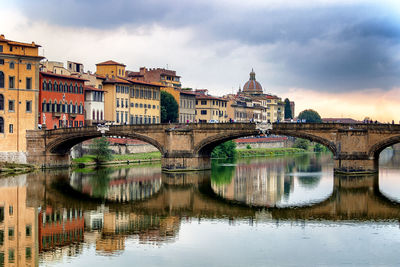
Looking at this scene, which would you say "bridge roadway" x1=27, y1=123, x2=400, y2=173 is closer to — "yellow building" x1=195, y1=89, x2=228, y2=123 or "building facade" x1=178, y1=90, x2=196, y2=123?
"building facade" x1=178, y1=90, x2=196, y2=123

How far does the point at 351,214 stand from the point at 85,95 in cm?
6479

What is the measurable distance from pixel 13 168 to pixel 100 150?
15.7 metres

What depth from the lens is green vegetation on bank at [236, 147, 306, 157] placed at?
409 feet

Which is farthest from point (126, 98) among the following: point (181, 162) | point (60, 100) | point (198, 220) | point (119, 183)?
point (198, 220)

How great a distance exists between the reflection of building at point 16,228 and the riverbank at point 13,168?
13574 millimetres

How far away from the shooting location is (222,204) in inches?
2152

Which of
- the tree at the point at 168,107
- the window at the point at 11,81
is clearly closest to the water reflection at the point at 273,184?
the window at the point at 11,81

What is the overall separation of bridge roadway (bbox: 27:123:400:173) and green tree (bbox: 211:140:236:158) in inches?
1129

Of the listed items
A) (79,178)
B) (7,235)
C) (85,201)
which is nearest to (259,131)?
(79,178)

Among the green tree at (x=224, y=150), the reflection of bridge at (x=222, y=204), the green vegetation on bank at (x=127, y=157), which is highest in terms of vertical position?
the green tree at (x=224, y=150)

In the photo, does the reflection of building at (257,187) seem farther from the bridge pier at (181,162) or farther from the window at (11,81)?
the window at (11,81)

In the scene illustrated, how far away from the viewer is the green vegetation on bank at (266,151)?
12473cm

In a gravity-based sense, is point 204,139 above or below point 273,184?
above

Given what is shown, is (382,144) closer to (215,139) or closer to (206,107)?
(215,139)
